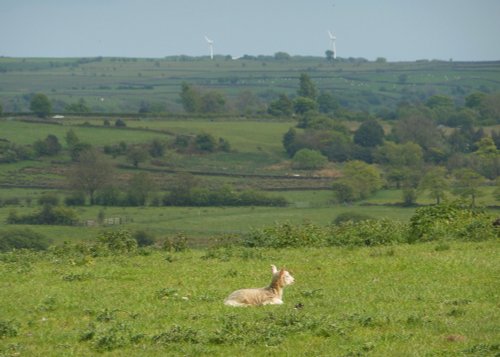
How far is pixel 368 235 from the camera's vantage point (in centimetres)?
2273

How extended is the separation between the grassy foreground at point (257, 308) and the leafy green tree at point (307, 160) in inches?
2851

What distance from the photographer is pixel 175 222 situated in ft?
188

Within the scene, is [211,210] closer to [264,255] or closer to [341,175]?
[341,175]

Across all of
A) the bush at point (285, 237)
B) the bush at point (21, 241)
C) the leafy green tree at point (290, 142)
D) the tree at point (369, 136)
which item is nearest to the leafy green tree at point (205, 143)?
the leafy green tree at point (290, 142)

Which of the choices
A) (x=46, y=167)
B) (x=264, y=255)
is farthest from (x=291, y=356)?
(x=46, y=167)

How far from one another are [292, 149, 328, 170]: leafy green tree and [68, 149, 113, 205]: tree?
21.2 meters

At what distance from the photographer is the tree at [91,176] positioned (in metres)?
70.8

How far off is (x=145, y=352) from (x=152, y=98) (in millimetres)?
166240

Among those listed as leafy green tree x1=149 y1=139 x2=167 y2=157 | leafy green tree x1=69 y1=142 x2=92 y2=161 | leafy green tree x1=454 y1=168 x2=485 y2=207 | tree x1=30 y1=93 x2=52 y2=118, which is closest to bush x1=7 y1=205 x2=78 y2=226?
leafy green tree x1=454 y1=168 x2=485 y2=207

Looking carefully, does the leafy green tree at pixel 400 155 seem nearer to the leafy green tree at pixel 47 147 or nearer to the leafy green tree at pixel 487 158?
the leafy green tree at pixel 487 158

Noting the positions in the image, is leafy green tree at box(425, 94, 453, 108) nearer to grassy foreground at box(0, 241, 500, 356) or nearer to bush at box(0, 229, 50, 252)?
bush at box(0, 229, 50, 252)

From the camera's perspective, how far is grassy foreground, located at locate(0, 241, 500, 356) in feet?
42.9

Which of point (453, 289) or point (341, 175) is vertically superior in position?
point (453, 289)

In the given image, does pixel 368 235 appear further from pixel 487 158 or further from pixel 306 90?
pixel 306 90
